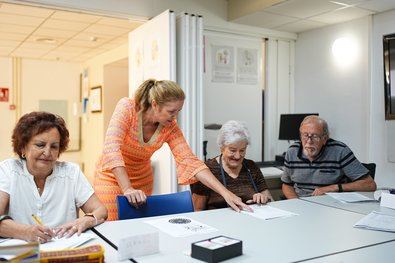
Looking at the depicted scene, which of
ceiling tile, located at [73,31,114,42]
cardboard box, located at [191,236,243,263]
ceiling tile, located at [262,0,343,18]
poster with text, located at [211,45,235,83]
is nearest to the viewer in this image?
cardboard box, located at [191,236,243,263]

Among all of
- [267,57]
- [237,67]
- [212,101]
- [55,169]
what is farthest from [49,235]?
[267,57]

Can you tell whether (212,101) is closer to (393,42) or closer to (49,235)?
(393,42)

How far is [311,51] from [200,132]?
191 cm

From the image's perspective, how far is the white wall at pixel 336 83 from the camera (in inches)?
156

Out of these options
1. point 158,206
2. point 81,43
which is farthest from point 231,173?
point 81,43

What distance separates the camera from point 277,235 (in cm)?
162

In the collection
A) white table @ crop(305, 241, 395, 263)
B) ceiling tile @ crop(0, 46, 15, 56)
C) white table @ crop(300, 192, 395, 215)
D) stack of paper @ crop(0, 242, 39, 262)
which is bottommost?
white table @ crop(305, 241, 395, 263)

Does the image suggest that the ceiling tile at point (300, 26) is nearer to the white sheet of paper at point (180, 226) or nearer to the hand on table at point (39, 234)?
the white sheet of paper at point (180, 226)

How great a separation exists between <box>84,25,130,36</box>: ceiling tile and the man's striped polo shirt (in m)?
2.94

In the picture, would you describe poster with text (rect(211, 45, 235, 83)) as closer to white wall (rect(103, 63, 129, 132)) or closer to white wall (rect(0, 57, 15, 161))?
white wall (rect(103, 63, 129, 132))

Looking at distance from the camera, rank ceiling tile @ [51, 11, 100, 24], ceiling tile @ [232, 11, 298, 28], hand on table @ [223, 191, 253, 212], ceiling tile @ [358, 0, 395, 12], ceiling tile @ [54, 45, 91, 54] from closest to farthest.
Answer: hand on table @ [223, 191, 253, 212], ceiling tile @ [358, 0, 395, 12], ceiling tile @ [232, 11, 298, 28], ceiling tile @ [51, 11, 100, 24], ceiling tile @ [54, 45, 91, 54]

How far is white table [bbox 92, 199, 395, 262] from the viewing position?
1.38 m

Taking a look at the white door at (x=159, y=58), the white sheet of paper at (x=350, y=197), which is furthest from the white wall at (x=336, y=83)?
the white door at (x=159, y=58)

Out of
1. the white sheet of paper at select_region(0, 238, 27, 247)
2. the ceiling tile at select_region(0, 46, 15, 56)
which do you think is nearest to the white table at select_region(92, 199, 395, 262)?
the white sheet of paper at select_region(0, 238, 27, 247)
